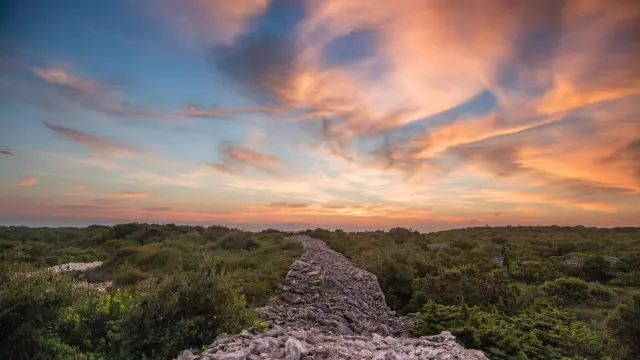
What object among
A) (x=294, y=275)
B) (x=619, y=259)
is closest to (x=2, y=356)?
(x=294, y=275)

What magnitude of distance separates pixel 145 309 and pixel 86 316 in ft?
11.3

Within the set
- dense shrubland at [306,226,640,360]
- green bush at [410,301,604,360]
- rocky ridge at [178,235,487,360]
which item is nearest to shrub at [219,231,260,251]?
dense shrubland at [306,226,640,360]

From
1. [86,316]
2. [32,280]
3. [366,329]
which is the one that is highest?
[32,280]

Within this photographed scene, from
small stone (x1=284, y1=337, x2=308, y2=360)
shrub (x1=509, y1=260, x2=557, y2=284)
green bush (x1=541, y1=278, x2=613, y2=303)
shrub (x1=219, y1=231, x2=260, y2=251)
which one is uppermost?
shrub (x1=219, y1=231, x2=260, y2=251)

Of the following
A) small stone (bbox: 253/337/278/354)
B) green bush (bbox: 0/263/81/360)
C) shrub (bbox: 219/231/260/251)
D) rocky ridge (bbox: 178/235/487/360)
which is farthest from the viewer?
shrub (bbox: 219/231/260/251)

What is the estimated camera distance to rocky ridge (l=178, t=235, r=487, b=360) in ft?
25.4

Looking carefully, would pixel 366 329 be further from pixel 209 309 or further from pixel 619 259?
pixel 619 259

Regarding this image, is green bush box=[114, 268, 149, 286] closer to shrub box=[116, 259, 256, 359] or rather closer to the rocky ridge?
the rocky ridge

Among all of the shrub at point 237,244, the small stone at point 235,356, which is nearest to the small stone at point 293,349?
the small stone at point 235,356

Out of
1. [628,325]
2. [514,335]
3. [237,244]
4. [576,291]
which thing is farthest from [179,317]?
[237,244]

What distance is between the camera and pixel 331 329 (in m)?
12.9

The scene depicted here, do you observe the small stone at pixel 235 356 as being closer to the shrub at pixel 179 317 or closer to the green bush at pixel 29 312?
the shrub at pixel 179 317

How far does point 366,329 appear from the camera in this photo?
14375 mm

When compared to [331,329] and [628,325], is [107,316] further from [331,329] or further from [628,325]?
[628,325]
